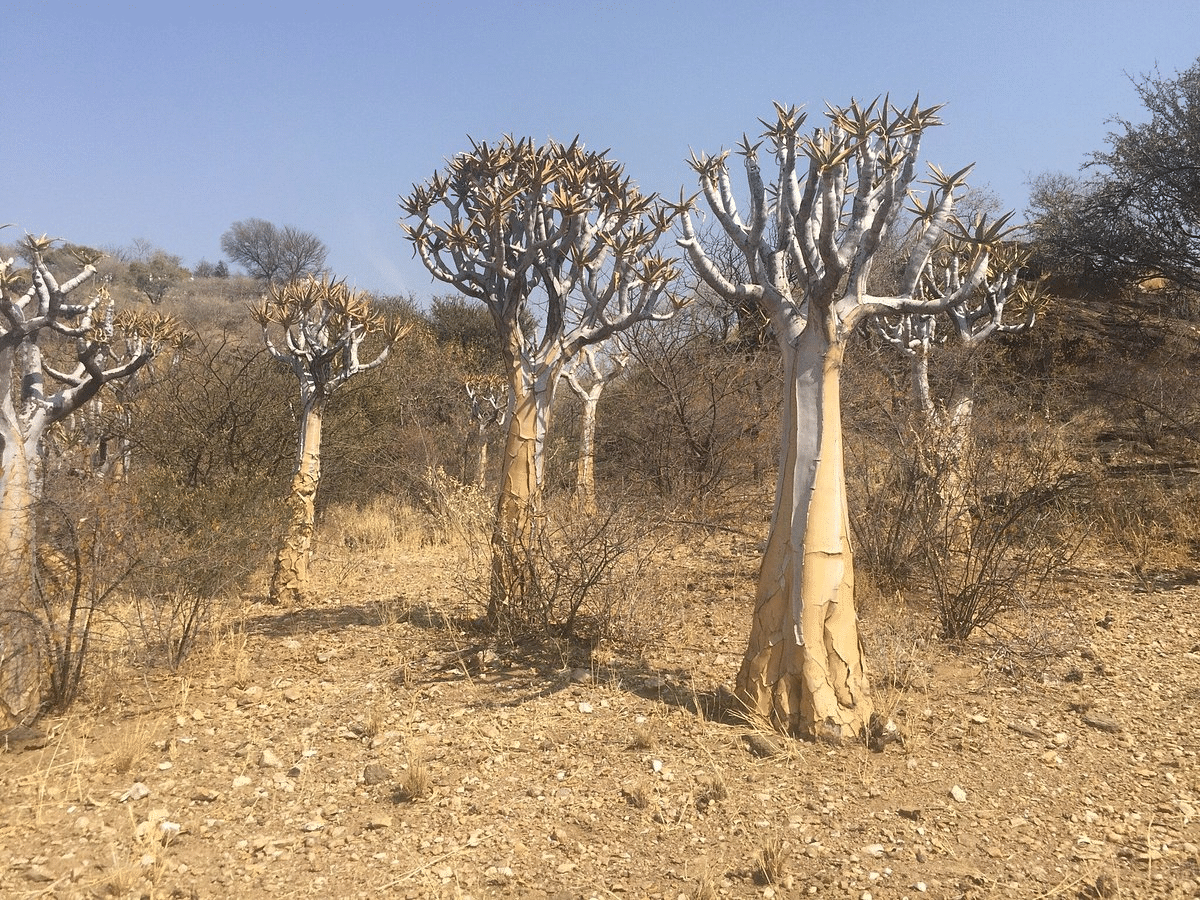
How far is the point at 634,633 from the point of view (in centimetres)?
632

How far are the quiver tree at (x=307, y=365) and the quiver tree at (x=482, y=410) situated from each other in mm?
5844

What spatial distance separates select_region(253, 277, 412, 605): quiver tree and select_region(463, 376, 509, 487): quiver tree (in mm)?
5844

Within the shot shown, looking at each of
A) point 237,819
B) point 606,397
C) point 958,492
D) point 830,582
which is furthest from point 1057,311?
point 237,819

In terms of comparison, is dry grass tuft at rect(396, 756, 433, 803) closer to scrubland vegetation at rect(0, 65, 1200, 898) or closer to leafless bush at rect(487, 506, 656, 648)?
scrubland vegetation at rect(0, 65, 1200, 898)

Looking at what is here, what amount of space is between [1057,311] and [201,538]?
579 inches

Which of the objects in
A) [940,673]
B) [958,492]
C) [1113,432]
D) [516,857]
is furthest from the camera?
[1113,432]

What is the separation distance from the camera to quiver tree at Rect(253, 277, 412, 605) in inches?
328

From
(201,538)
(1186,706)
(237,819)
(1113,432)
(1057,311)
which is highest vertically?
(1057,311)

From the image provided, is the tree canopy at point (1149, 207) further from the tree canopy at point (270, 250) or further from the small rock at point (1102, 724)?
the tree canopy at point (270, 250)

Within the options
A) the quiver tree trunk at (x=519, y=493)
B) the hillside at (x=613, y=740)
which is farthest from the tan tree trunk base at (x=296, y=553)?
the quiver tree trunk at (x=519, y=493)

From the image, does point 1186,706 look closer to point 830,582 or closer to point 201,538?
point 830,582

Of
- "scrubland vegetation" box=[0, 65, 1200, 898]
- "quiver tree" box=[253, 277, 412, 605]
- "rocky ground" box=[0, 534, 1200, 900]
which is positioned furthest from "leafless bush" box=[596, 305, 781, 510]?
"rocky ground" box=[0, 534, 1200, 900]

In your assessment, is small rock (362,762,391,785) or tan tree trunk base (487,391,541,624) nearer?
A: small rock (362,762,391,785)

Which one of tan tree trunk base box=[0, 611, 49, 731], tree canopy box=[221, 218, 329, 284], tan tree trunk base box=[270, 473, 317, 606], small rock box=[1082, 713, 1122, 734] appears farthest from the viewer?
tree canopy box=[221, 218, 329, 284]
